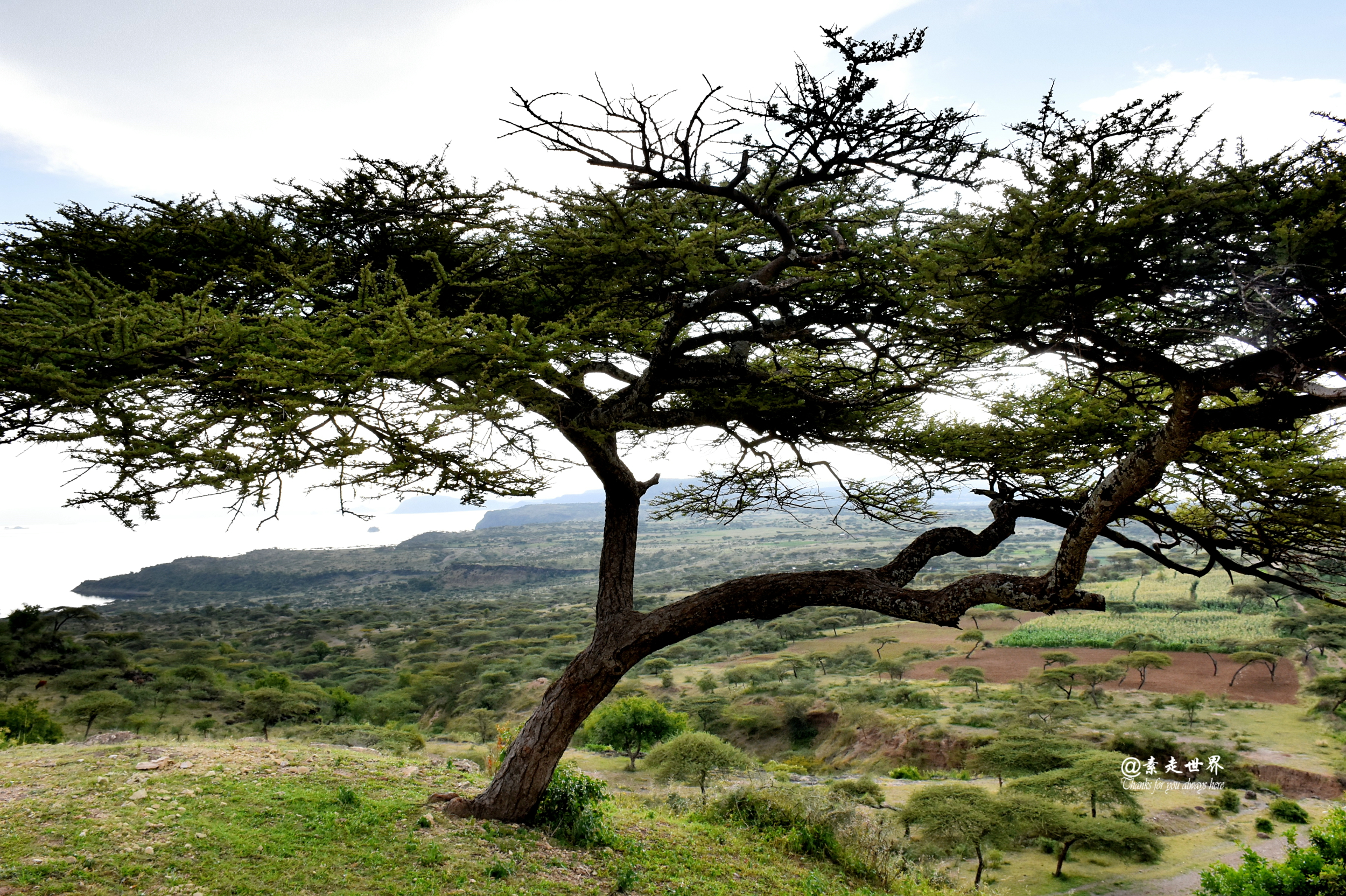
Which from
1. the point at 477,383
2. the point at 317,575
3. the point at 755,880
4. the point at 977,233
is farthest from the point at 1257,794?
the point at 317,575

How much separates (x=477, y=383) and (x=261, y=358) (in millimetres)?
1332

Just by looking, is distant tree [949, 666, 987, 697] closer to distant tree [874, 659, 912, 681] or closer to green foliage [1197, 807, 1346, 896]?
distant tree [874, 659, 912, 681]

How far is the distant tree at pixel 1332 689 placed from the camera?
28078 mm

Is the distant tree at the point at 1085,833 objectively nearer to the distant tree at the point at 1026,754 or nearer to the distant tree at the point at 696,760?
the distant tree at the point at 1026,754

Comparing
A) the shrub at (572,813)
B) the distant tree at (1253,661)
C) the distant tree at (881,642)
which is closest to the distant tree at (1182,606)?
the distant tree at (1253,661)

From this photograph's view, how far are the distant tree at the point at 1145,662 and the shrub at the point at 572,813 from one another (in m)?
36.5

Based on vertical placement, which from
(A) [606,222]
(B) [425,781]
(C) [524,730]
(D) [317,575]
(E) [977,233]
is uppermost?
(A) [606,222]

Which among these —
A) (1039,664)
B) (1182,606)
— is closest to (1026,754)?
(1039,664)

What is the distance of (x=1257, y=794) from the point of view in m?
22.0

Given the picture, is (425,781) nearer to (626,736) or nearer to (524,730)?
(524,730)

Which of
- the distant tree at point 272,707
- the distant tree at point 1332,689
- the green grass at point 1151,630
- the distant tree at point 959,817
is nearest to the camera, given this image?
the distant tree at point 959,817

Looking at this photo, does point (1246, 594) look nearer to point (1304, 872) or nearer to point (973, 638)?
point (973, 638)

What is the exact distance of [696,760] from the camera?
19.7 meters

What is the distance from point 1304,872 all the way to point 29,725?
23603 millimetres
